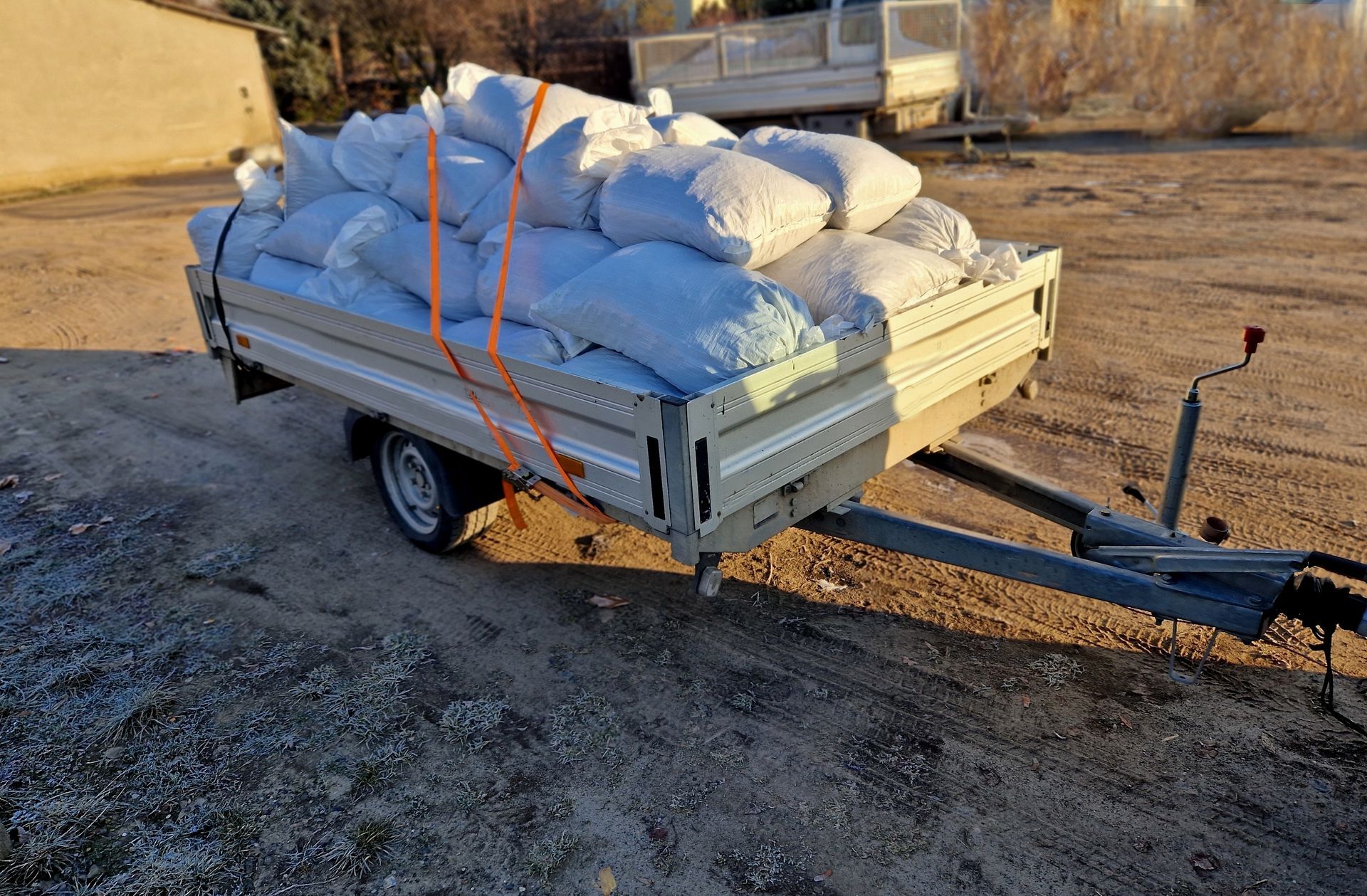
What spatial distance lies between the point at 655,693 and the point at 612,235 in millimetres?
1807

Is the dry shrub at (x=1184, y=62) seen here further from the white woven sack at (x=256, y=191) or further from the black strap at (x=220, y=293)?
the black strap at (x=220, y=293)

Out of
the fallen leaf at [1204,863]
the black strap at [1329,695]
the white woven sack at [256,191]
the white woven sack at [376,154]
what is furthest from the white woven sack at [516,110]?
the fallen leaf at [1204,863]

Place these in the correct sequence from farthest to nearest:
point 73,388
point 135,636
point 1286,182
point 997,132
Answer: point 997,132 → point 1286,182 → point 73,388 → point 135,636

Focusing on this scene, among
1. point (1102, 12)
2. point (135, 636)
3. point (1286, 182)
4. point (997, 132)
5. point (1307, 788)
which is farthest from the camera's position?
point (1102, 12)

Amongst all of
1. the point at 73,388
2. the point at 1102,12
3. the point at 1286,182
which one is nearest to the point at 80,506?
the point at 73,388

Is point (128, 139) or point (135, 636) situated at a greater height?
point (128, 139)

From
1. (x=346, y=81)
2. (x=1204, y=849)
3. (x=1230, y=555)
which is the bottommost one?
(x=1204, y=849)

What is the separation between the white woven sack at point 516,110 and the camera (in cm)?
437

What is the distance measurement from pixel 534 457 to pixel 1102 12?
17.4 meters

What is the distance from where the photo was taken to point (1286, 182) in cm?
1118

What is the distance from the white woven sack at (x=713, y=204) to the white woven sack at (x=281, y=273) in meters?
2.01

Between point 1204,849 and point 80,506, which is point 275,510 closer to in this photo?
point 80,506

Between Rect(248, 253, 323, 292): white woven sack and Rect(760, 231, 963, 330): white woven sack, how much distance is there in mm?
2640

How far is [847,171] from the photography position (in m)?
3.77
